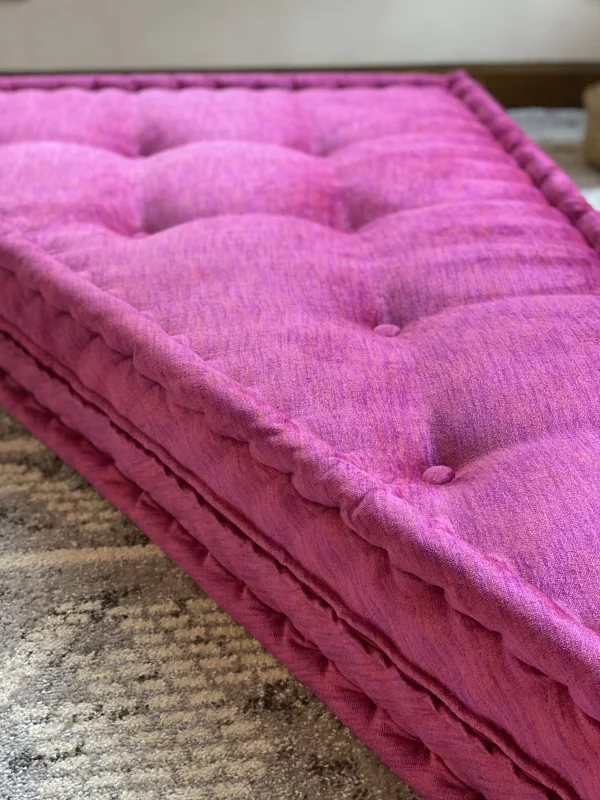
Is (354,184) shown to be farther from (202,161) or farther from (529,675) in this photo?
(529,675)

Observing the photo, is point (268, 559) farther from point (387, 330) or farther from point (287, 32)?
point (287, 32)

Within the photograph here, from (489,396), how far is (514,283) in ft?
0.62

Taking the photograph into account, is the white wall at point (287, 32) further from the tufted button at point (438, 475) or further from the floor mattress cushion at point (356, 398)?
the tufted button at point (438, 475)

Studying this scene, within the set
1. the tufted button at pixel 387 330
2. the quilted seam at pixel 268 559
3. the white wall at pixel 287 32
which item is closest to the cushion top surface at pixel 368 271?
the tufted button at pixel 387 330

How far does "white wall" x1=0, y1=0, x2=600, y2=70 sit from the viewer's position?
1553mm

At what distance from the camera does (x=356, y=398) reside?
624 mm

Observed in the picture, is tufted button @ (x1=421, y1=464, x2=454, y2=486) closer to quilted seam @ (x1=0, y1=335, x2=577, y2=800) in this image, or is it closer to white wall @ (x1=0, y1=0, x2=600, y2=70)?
quilted seam @ (x1=0, y1=335, x2=577, y2=800)

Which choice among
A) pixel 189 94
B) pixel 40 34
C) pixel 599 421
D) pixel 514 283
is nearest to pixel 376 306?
pixel 514 283

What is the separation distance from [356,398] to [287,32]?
4.18 ft

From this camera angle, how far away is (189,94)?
115 cm

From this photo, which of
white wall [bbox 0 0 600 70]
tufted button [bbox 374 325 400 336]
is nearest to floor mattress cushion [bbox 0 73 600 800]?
tufted button [bbox 374 325 400 336]

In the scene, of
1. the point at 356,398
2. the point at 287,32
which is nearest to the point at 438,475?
the point at 356,398

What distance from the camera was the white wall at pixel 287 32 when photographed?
155 cm

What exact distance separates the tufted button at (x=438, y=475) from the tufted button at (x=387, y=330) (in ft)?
0.57
